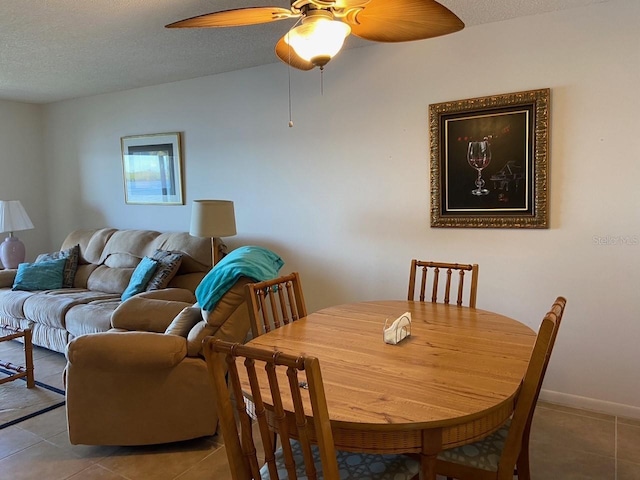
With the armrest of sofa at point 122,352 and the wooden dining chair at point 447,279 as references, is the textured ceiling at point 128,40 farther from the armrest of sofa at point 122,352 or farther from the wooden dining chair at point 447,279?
the armrest of sofa at point 122,352

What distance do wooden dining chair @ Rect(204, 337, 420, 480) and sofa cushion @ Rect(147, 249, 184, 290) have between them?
2.32m

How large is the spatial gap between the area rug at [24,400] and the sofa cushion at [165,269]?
3.16ft

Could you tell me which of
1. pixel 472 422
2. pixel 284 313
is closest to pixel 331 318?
pixel 284 313

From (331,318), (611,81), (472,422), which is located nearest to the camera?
(472,422)

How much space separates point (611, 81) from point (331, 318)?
2.05 meters

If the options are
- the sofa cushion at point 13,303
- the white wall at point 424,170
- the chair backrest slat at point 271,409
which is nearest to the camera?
the chair backrest slat at point 271,409

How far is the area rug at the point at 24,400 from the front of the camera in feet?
9.28

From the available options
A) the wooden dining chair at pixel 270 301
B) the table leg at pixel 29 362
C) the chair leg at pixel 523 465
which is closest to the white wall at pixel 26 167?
the table leg at pixel 29 362

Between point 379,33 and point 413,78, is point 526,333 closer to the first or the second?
point 379,33

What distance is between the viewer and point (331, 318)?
216 cm

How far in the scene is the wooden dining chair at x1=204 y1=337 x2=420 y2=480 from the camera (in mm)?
1096

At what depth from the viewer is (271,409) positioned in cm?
129

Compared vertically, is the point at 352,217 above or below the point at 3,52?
below

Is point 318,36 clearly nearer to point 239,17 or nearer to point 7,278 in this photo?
point 239,17
